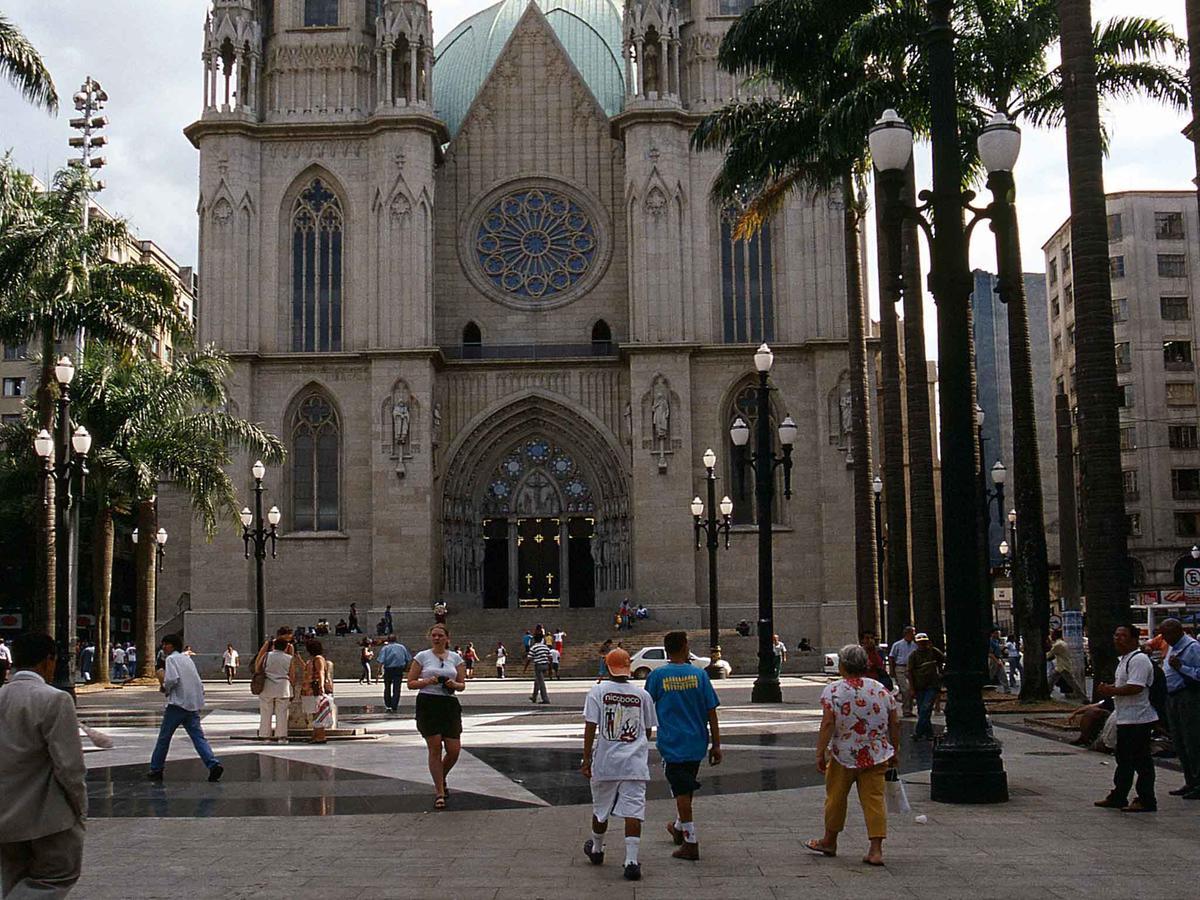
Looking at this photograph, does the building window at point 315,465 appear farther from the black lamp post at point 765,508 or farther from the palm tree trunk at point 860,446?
the black lamp post at point 765,508

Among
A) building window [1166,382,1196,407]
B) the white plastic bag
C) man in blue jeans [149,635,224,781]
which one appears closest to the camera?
the white plastic bag

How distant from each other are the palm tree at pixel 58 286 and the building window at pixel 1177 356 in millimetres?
45393

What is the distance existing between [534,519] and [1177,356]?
31.4m

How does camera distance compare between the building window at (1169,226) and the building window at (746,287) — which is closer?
the building window at (746,287)

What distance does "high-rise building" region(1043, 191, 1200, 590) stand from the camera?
61031 mm

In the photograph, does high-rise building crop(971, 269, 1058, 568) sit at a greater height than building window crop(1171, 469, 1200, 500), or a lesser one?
greater

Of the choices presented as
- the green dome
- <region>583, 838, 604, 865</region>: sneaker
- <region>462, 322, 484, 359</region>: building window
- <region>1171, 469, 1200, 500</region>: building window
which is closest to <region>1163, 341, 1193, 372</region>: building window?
<region>1171, 469, 1200, 500</region>: building window

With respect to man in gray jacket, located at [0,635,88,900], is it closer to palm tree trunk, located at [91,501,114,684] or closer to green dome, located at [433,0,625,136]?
palm tree trunk, located at [91,501,114,684]

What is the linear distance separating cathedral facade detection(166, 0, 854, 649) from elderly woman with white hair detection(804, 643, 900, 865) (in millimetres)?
35485

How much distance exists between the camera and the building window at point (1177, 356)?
204 ft

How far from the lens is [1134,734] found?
1080 centimetres

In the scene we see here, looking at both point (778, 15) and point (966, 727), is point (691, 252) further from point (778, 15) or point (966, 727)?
point (966, 727)

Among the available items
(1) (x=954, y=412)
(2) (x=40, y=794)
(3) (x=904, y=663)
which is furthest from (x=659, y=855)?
(3) (x=904, y=663)

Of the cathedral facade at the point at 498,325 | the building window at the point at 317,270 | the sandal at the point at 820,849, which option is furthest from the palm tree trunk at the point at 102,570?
the sandal at the point at 820,849
